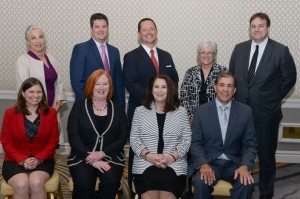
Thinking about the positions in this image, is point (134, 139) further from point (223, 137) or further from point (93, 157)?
point (223, 137)

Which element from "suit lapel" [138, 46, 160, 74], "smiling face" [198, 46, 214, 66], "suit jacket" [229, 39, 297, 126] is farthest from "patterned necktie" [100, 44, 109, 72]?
"suit jacket" [229, 39, 297, 126]

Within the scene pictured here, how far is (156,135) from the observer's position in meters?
3.43

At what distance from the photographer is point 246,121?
342cm

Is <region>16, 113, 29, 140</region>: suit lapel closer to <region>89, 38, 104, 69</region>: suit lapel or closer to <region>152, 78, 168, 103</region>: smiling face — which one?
<region>89, 38, 104, 69</region>: suit lapel

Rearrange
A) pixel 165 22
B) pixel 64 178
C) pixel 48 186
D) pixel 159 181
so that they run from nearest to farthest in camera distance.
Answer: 1. pixel 159 181
2. pixel 48 186
3. pixel 64 178
4. pixel 165 22

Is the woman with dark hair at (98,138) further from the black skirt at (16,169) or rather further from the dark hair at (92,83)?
the black skirt at (16,169)

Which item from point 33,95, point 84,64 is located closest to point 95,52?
point 84,64

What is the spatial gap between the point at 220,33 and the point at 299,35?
0.95 metres

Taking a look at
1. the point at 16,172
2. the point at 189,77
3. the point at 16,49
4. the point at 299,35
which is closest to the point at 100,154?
the point at 16,172

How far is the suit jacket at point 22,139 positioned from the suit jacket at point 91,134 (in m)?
0.20

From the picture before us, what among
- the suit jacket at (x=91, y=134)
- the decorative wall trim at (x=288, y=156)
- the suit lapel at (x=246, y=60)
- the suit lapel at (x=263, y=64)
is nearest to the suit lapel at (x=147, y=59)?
the suit jacket at (x=91, y=134)

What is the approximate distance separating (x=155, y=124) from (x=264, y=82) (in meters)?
1.10

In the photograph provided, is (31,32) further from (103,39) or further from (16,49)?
(16,49)

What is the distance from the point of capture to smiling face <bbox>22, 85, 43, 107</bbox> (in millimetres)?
3463
